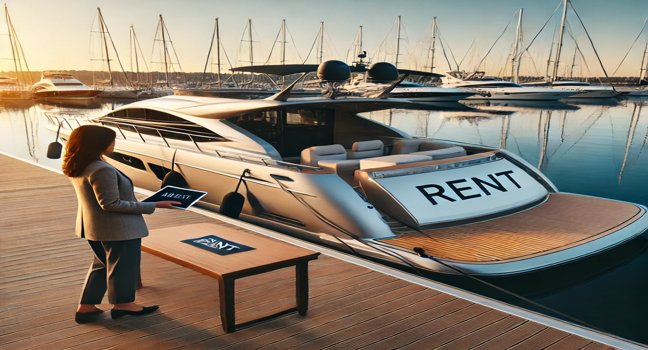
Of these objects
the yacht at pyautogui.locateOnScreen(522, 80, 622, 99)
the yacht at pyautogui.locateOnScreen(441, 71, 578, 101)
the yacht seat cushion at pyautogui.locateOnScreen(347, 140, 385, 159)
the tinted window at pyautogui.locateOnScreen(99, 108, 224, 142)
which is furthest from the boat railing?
the yacht at pyautogui.locateOnScreen(522, 80, 622, 99)

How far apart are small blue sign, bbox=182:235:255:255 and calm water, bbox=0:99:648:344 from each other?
2994 mm

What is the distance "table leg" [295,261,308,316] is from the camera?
3.44m

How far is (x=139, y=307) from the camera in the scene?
11.3ft

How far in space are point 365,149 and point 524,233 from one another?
129 inches

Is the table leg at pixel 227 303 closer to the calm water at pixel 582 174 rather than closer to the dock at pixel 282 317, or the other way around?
the dock at pixel 282 317

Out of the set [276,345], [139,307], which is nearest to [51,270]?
[139,307]

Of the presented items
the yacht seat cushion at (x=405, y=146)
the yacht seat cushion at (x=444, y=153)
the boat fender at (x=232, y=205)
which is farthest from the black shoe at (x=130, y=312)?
the yacht seat cushion at (x=405, y=146)

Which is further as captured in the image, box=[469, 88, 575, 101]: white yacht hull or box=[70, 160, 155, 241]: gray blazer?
box=[469, 88, 575, 101]: white yacht hull

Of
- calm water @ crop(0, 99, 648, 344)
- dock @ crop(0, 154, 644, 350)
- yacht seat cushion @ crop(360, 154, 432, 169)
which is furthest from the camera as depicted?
yacht seat cushion @ crop(360, 154, 432, 169)

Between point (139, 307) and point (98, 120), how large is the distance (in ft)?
28.8

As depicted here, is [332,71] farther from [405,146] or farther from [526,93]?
[526,93]

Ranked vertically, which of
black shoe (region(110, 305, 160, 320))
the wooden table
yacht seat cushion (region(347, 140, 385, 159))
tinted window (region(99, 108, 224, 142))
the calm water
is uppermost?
tinted window (region(99, 108, 224, 142))

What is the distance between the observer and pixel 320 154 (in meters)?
7.51

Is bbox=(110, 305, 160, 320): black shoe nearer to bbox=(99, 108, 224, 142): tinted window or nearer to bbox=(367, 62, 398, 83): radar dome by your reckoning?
bbox=(99, 108, 224, 142): tinted window
